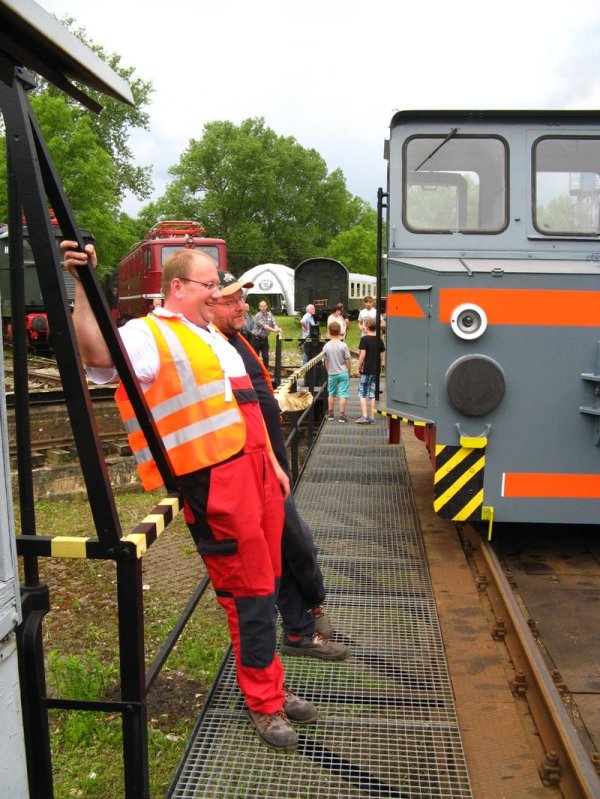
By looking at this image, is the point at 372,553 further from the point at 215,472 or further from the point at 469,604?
the point at 215,472

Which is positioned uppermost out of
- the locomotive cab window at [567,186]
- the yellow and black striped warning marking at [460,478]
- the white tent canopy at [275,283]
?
the white tent canopy at [275,283]

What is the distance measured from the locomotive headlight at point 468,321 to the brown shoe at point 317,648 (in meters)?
2.27

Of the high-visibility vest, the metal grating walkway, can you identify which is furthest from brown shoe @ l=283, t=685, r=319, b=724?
the high-visibility vest

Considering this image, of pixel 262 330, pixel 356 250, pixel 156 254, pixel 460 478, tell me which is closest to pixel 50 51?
pixel 460 478

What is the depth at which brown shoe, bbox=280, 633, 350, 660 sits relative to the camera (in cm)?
386

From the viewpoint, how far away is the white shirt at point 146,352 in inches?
95.3

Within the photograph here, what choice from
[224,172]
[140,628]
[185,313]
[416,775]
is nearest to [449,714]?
[416,775]

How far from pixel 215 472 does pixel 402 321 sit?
3162mm

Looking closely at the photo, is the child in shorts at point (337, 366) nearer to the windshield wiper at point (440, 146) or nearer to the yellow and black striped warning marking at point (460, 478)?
the windshield wiper at point (440, 146)

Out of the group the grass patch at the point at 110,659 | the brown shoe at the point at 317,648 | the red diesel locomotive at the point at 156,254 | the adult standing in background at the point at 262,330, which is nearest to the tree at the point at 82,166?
the red diesel locomotive at the point at 156,254

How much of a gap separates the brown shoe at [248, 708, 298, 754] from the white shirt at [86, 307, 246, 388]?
1.39 meters

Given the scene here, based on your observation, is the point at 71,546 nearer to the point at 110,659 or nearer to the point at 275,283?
the point at 110,659

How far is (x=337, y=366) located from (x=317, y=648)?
23.4 feet

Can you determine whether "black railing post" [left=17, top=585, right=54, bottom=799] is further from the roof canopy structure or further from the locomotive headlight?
the locomotive headlight
